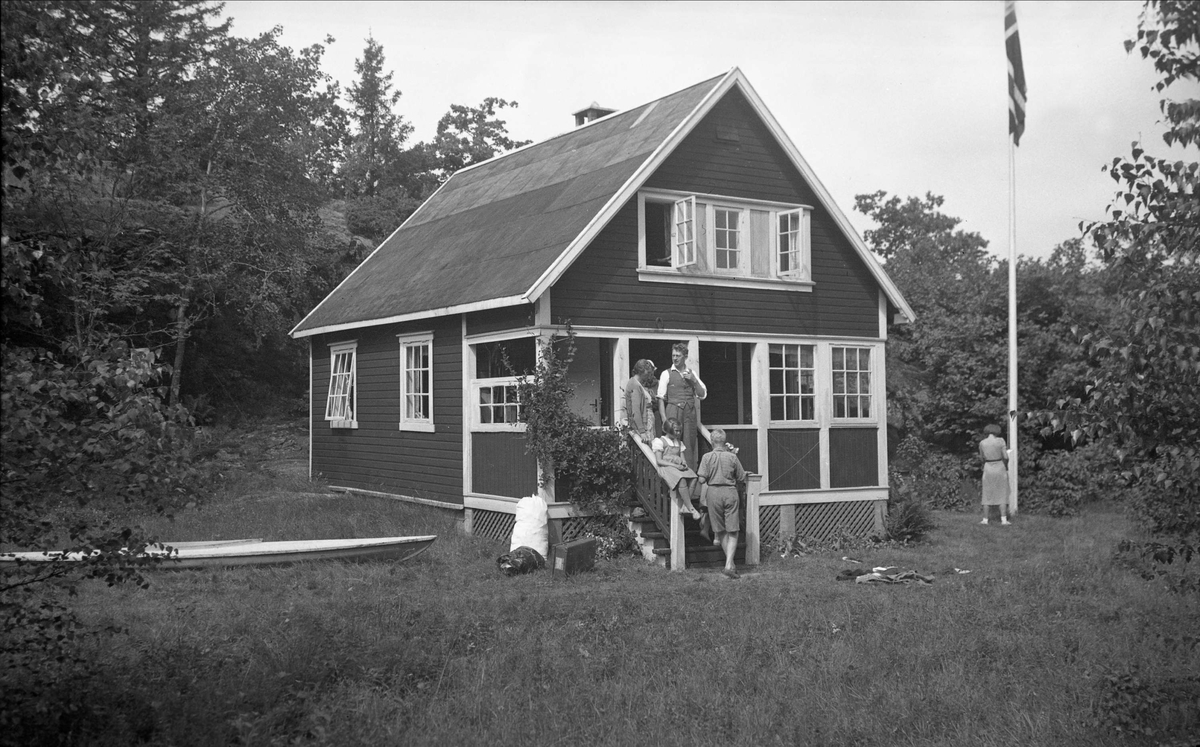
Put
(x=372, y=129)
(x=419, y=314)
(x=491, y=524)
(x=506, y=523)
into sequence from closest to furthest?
(x=506, y=523), (x=491, y=524), (x=419, y=314), (x=372, y=129)

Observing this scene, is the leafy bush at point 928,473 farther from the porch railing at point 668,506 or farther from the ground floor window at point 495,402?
the ground floor window at point 495,402

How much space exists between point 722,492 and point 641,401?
1.67 m

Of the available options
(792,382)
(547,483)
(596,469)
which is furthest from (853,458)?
(547,483)

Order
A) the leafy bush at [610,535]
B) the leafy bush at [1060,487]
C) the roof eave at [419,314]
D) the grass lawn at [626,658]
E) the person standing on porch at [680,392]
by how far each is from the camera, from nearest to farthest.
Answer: the grass lawn at [626,658] < the leafy bush at [610,535] < the roof eave at [419,314] < the person standing on porch at [680,392] < the leafy bush at [1060,487]

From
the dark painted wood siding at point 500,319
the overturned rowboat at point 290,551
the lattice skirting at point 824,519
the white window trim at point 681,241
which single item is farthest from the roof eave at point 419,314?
the lattice skirting at point 824,519

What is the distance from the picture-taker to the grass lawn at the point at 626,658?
299 inches

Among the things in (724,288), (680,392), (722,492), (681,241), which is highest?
(681,241)

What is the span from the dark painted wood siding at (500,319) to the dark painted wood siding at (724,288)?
1.41ft

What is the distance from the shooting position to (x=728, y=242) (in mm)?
17219

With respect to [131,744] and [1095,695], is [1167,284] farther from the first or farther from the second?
[131,744]

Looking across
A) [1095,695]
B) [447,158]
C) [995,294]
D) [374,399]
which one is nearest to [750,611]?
[1095,695]

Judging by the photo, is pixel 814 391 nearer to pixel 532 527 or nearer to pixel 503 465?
pixel 503 465

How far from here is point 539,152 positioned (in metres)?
21.1

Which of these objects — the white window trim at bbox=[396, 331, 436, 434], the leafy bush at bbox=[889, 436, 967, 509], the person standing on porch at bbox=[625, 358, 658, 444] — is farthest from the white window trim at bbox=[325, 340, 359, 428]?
the leafy bush at bbox=[889, 436, 967, 509]
